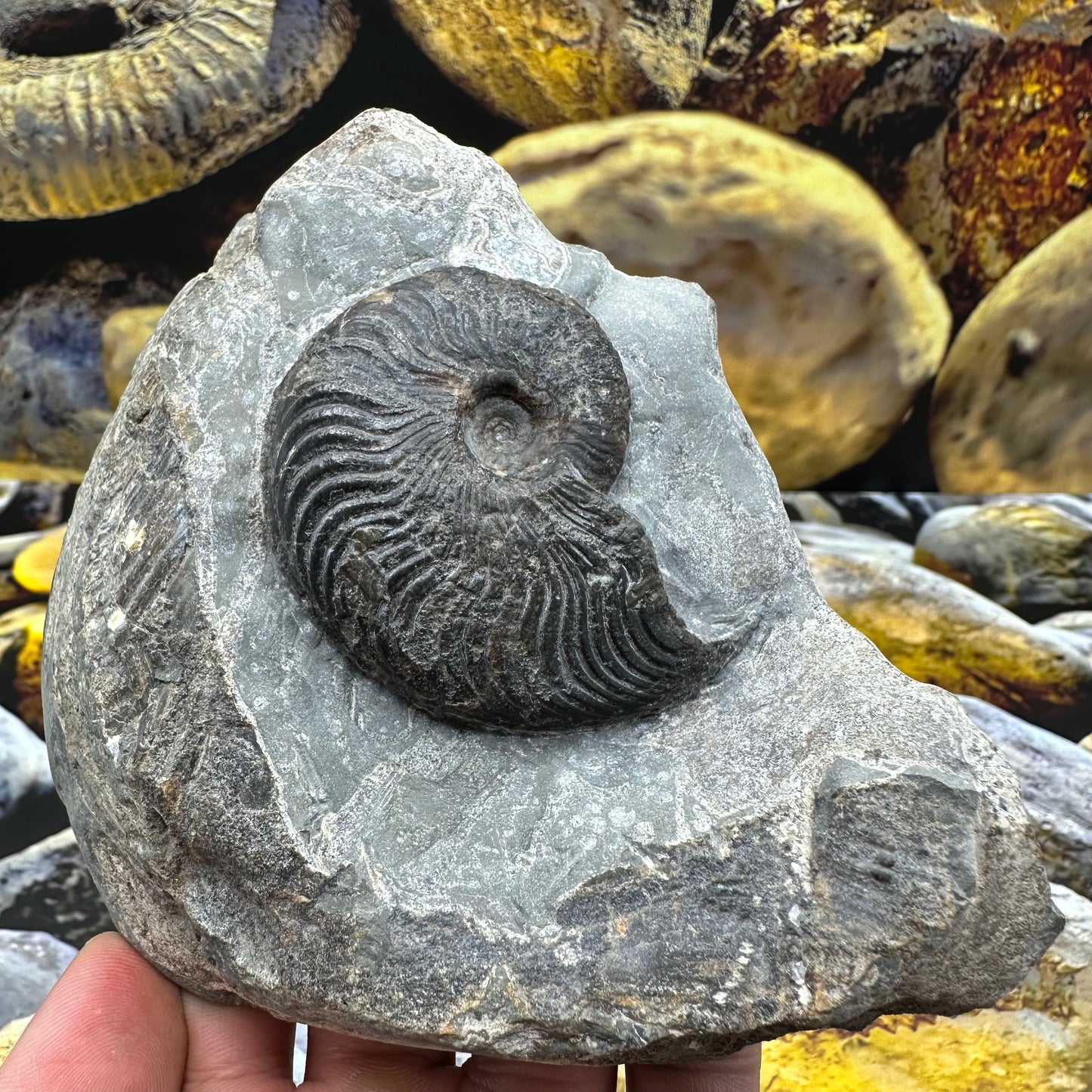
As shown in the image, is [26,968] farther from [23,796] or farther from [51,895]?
[23,796]

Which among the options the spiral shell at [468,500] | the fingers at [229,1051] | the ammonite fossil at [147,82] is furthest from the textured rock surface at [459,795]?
the ammonite fossil at [147,82]

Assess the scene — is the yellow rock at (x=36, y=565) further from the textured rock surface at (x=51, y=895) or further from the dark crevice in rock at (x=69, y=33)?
the dark crevice in rock at (x=69, y=33)

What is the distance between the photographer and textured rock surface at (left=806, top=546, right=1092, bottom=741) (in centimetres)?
244

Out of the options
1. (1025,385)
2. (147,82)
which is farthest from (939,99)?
(147,82)

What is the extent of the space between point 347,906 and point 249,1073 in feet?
1.89

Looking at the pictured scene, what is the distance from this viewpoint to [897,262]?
2281 mm

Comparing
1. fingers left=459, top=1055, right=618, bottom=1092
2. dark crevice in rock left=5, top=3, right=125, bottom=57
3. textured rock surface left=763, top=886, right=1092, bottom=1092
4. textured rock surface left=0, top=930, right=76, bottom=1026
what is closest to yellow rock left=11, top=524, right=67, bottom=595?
textured rock surface left=0, top=930, right=76, bottom=1026

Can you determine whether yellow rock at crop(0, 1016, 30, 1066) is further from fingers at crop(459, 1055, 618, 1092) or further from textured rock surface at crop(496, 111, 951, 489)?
textured rock surface at crop(496, 111, 951, 489)

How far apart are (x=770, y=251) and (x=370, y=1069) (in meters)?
1.88

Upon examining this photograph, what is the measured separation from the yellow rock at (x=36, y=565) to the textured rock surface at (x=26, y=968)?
2.61ft

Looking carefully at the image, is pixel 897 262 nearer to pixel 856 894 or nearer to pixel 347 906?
pixel 856 894

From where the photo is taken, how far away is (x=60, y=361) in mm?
2256

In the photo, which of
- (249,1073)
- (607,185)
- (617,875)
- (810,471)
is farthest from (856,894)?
(607,185)

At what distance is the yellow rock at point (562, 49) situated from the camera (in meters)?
2.09
